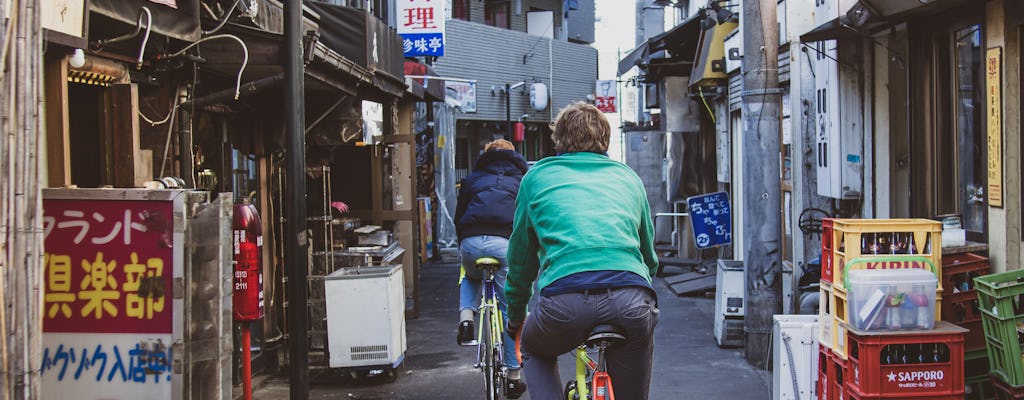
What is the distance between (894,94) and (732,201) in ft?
27.9

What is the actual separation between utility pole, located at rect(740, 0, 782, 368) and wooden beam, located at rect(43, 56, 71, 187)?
6021mm

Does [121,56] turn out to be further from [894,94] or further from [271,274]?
[894,94]

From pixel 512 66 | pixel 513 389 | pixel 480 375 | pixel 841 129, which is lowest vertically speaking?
pixel 480 375

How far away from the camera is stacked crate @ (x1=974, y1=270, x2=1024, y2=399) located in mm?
6008

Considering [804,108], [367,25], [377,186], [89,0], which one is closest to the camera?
[89,0]

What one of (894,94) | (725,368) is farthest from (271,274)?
(894,94)

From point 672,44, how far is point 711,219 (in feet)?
22.1

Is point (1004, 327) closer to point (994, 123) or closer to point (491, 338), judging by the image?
point (994, 123)

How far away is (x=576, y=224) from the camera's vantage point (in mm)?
4777

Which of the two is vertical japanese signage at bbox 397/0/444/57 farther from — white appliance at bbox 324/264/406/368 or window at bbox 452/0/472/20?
window at bbox 452/0/472/20

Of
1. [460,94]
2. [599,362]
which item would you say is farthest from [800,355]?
[460,94]

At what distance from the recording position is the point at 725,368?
987 centimetres

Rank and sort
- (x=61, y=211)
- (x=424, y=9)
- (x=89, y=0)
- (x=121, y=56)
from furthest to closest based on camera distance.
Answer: (x=424, y=9), (x=121, y=56), (x=89, y=0), (x=61, y=211)

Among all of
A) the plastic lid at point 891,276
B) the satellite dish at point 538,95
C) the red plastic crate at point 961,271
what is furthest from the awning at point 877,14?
the satellite dish at point 538,95
